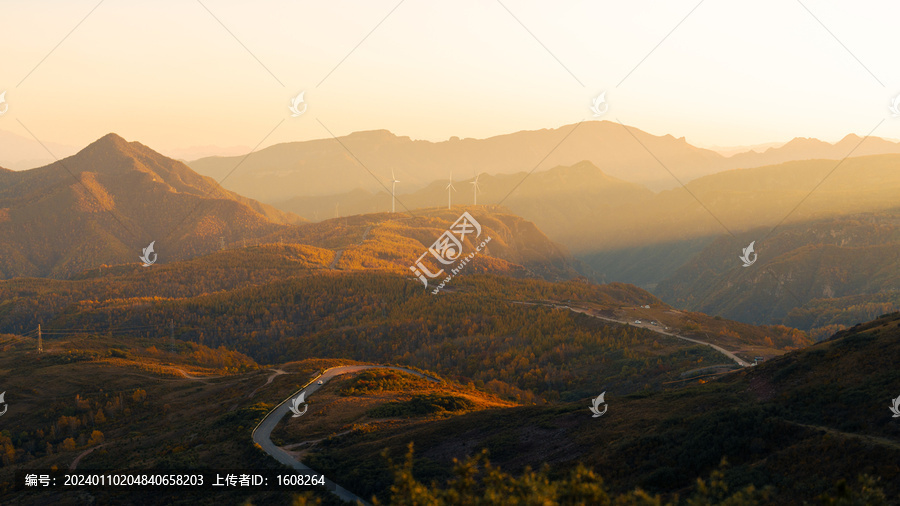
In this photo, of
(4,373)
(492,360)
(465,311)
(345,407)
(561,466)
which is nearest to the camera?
(561,466)

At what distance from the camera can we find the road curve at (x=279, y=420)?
163ft

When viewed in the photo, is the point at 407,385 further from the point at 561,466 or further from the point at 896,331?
the point at 896,331

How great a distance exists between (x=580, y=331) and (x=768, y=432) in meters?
102

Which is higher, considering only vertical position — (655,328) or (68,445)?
(655,328)

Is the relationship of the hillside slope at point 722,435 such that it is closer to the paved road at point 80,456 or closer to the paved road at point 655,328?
the paved road at point 80,456

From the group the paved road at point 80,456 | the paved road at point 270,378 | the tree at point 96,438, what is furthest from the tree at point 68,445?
the paved road at point 270,378

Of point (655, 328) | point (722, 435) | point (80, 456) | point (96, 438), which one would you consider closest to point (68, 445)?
point (96, 438)

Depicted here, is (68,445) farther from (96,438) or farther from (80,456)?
(80,456)

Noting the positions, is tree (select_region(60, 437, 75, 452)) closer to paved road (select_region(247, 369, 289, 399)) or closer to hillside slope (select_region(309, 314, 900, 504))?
paved road (select_region(247, 369, 289, 399))

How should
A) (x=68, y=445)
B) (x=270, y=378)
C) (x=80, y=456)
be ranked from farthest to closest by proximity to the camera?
1. (x=270, y=378)
2. (x=68, y=445)
3. (x=80, y=456)

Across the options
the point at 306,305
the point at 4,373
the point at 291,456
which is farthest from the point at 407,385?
the point at 306,305

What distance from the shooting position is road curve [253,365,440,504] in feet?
163

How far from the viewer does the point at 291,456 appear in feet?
198

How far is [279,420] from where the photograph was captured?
75.8 meters
